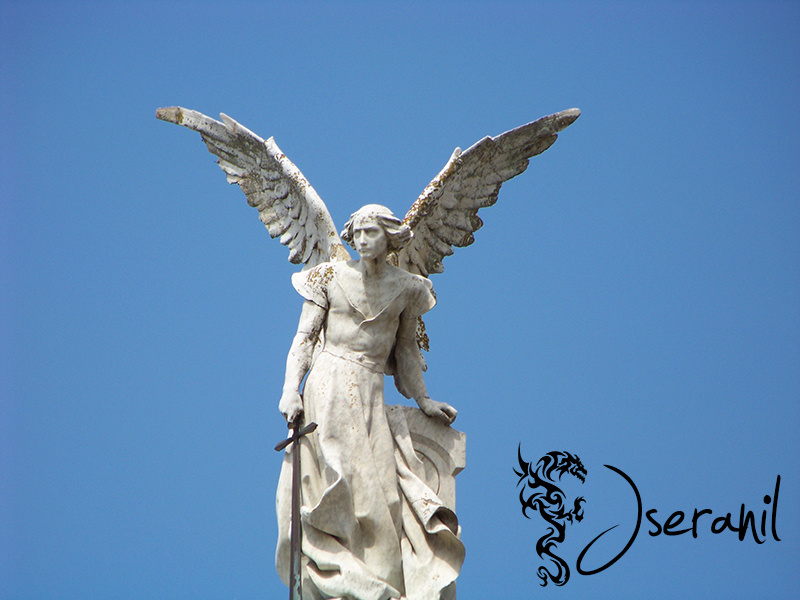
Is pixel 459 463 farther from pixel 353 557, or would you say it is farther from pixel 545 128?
pixel 545 128

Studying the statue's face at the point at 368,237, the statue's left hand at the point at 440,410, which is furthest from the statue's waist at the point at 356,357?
the statue's face at the point at 368,237

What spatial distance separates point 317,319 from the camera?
6.76m

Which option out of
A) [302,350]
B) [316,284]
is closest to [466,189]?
[316,284]

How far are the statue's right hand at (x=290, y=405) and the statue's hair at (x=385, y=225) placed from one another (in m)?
0.85

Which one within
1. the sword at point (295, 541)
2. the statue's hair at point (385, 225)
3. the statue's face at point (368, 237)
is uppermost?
the statue's hair at point (385, 225)

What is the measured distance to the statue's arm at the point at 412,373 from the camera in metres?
6.89

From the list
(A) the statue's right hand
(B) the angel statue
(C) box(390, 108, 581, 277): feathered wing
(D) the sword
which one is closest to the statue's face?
(B) the angel statue

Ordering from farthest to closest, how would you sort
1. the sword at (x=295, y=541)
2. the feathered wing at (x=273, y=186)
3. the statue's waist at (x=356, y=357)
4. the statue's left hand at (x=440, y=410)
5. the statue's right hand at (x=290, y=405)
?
1. the feathered wing at (x=273, y=186)
2. the statue's left hand at (x=440, y=410)
3. the statue's waist at (x=356, y=357)
4. the statue's right hand at (x=290, y=405)
5. the sword at (x=295, y=541)

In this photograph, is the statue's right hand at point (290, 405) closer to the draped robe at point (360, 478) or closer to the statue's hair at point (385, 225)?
the draped robe at point (360, 478)

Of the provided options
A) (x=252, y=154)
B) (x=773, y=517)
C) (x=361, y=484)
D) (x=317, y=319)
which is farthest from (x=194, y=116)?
(x=773, y=517)

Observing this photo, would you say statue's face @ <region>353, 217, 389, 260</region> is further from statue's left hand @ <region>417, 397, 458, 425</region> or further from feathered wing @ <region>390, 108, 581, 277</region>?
statue's left hand @ <region>417, 397, 458, 425</region>

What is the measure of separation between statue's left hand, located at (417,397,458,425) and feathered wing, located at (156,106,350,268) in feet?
3.15

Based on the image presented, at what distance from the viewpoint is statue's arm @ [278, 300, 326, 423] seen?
6613 mm

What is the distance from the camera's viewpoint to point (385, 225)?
663cm
